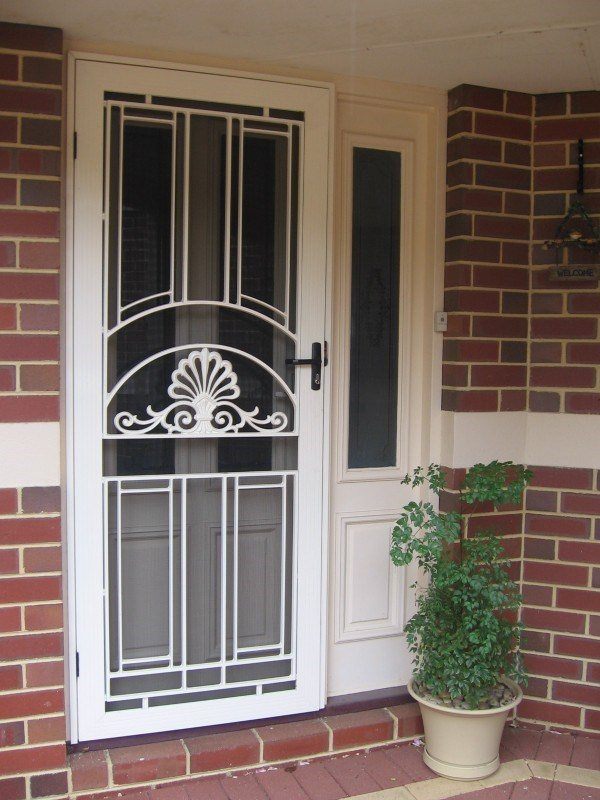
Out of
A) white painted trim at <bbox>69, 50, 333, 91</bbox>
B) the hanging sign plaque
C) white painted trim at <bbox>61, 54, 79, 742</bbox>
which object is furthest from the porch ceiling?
the hanging sign plaque

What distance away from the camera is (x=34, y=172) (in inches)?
94.0

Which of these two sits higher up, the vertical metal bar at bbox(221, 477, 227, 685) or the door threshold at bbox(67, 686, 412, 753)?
the vertical metal bar at bbox(221, 477, 227, 685)

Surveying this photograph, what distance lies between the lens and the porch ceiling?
230 centimetres

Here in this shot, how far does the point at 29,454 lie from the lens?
2.42 metres

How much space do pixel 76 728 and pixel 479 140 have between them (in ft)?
8.30

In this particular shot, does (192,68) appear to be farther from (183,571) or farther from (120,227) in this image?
(183,571)

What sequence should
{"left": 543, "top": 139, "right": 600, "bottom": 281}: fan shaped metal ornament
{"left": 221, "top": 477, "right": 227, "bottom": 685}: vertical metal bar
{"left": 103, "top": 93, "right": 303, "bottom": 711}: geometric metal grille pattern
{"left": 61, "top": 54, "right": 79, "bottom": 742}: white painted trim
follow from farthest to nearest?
{"left": 543, "top": 139, "right": 600, "bottom": 281}: fan shaped metal ornament
{"left": 221, "top": 477, "right": 227, "bottom": 685}: vertical metal bar
{"left": 103, "top": 93, "right": 303, "bottom": 711}: geometric metal grille pattern
{"left": 61, "top": 54, "right": 79, "bottom": 742}: white painted trim

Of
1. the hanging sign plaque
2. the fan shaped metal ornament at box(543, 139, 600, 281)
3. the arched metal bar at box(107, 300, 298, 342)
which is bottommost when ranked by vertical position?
the arched metal bar at box(107, 300, 298, 342)

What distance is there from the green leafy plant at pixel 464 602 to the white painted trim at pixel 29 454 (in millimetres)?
1162

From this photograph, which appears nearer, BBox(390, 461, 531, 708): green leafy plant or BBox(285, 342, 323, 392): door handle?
BBox(390, 461, 531, 708): green leafy plant

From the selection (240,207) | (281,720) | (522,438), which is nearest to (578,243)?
(522,438)

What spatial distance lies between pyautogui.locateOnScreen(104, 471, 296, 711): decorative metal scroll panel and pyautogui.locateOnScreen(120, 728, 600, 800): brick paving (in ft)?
0.92

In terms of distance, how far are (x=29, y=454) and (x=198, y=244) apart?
35.8 inches

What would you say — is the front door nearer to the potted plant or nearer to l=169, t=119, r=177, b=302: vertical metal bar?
l=169, t=119, r=177, b=302: vertical metal bar
